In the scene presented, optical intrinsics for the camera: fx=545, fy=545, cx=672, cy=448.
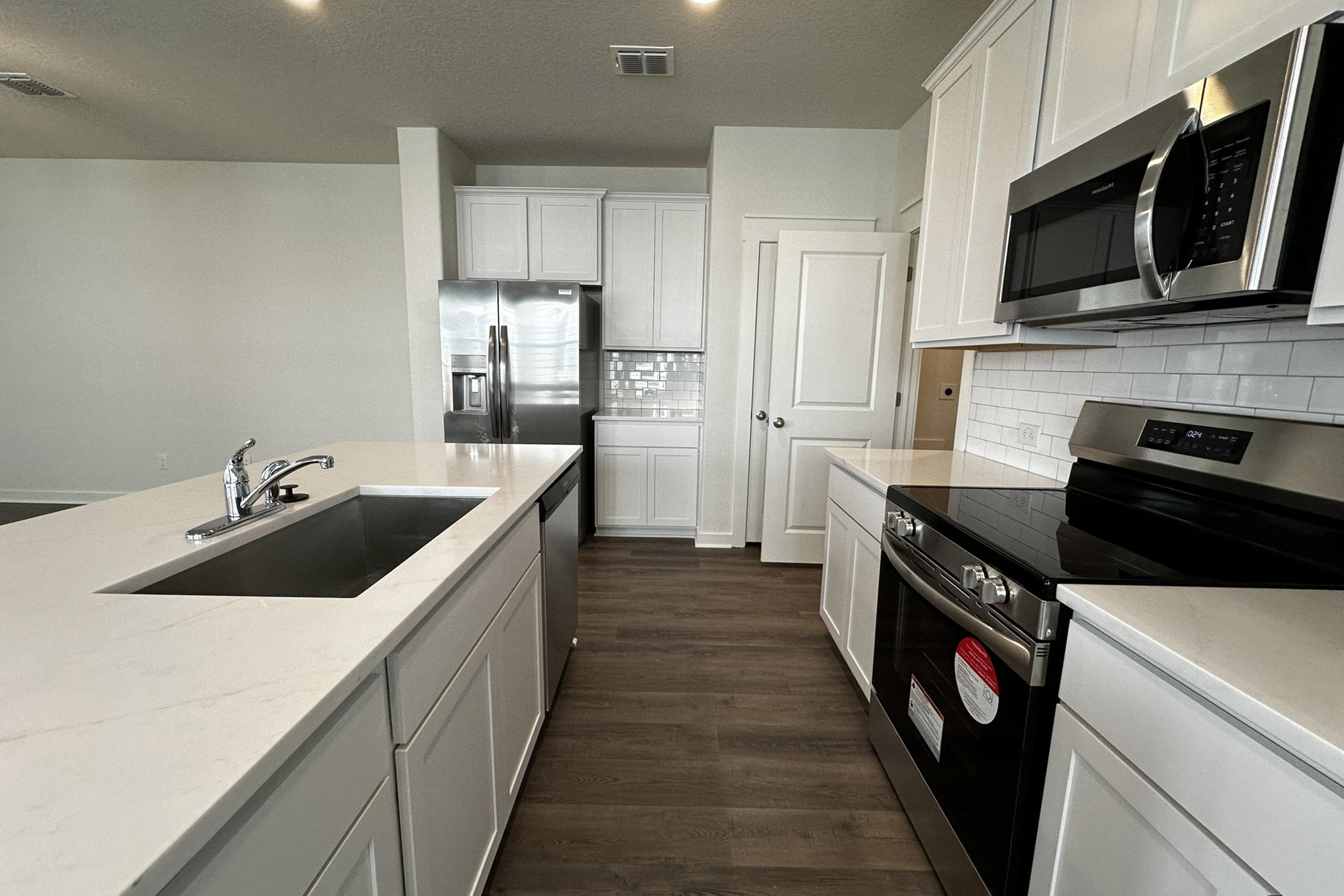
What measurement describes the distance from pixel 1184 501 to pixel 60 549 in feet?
7.71

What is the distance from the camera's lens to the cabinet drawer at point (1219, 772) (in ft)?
1.89

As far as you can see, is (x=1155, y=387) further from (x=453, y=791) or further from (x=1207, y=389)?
(x=453, y=791)

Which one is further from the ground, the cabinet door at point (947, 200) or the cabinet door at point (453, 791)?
the cabinet door at point (947, 200)

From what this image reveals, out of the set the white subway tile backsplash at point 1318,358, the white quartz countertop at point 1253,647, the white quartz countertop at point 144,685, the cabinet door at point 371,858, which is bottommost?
the cabinet door at point 371,858

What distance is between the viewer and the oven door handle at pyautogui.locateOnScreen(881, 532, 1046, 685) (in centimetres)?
99

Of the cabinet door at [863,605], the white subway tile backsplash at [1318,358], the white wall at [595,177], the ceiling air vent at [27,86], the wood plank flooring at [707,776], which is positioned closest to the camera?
the white subway tile backsplash at [1318,358]

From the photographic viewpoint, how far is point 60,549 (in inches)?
39.6

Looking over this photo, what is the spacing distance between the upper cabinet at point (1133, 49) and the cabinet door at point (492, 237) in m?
3.23

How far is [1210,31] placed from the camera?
3.49ft

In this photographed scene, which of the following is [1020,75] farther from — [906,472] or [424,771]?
[424,771]

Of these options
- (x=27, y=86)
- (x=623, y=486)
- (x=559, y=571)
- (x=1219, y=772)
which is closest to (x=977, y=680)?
(x=1219, y=772)

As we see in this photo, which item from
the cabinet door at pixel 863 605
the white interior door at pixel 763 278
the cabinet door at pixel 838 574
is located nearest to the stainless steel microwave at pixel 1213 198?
the cabinet door at pixel 863 605

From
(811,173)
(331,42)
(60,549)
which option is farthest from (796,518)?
(331,42)

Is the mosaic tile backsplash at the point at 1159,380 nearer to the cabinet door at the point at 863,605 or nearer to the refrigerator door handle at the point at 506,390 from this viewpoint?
the cabinet door at the point at 863,605
